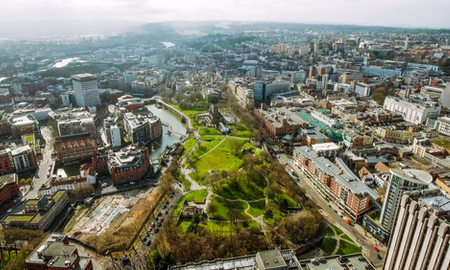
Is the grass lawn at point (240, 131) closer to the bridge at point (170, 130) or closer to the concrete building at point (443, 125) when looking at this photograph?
the bridge at point (170, 130)

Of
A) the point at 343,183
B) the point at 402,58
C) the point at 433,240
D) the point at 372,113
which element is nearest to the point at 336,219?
the point at 343,183

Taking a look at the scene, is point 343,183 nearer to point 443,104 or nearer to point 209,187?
point 209,187

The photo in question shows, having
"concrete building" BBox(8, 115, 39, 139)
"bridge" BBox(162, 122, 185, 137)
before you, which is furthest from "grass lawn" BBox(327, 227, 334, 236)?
"concrete building" BBox(8, 115, 39, 139)

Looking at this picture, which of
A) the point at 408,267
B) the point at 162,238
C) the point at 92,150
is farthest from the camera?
the point at 92,150

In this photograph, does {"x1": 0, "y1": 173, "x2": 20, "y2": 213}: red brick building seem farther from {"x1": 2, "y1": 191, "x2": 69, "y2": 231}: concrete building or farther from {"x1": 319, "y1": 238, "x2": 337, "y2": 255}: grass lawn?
{"x1": 319, "y1": 238, "x2": 337, "y2": 255}: grass lawn

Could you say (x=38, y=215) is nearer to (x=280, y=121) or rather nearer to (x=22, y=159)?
(x=22, y=159)

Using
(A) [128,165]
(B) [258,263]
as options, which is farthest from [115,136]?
(B) [258,263]

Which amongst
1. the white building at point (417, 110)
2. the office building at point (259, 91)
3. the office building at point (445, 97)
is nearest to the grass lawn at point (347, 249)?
the white building at point (417, 110)
